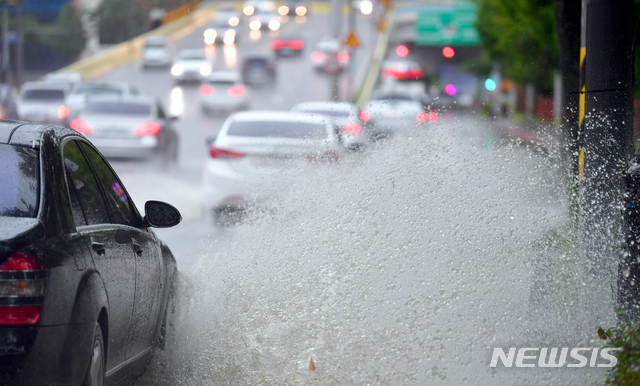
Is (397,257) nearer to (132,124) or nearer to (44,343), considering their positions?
(44,343)

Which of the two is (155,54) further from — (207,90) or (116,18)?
(116,18)

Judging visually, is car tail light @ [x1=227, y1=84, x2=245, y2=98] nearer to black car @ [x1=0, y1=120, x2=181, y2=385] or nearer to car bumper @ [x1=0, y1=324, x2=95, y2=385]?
black car @ [x1=0, y1=120, x2=181, y2=385]

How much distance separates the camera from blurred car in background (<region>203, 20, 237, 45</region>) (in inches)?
2549

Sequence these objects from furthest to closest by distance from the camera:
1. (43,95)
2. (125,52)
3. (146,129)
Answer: (125,52) < (43,95) < (146,129)

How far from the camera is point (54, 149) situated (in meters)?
3.95

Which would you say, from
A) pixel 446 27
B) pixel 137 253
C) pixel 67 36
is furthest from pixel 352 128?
pixel 67 36

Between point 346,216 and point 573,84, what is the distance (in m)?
2.96

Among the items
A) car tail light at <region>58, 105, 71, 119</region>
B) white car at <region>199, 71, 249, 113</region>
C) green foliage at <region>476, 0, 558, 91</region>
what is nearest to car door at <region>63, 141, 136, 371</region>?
green foliage at <region>476, 0, 558, 91</region>

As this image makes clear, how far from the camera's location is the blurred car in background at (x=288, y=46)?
59.2 m

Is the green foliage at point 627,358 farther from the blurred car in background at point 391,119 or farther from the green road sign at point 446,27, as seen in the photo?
the green road sign at point 446,27

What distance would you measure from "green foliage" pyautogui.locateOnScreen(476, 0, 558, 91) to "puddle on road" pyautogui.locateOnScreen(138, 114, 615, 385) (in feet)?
56.8

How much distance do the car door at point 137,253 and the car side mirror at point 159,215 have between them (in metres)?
0.08

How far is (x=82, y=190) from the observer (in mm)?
4199

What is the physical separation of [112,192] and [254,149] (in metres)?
6.25
